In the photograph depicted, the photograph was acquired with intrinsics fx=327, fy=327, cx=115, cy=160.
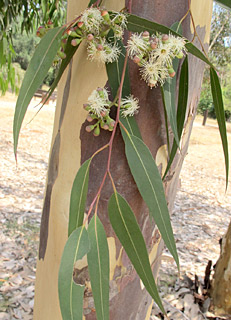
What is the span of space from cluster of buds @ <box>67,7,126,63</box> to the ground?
0.30m

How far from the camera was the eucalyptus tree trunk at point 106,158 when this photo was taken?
1.89 feet

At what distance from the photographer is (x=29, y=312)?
1552 millimetres

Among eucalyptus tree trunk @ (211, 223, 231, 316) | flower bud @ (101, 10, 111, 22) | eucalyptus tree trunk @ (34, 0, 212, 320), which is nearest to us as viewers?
flower bud @ (101, 10, 111, 22)

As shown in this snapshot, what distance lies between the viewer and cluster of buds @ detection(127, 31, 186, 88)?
493mm

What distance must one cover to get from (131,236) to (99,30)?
339 millimetres

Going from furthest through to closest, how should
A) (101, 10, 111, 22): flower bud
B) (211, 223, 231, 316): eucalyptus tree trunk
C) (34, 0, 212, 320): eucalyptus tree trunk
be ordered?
(211, 223, 231, 316): eucalyptus tree trunk
(34, 0, 212, 320): eucalyptus tree trunk
(101, 10, 111, 22): flower bud

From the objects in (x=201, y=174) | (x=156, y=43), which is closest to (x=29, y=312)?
(x=156, y=43)

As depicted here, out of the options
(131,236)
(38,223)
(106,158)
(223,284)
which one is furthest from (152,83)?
(38,223)

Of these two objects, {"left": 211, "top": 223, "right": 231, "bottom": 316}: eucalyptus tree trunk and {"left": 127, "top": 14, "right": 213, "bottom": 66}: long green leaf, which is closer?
{"left": 127, "top": 14, "right": 213, "bottom": 66}: long green leaf

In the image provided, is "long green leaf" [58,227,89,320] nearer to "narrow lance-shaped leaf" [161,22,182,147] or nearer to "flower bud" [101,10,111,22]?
"narrow lance-shaped leaf" [161,22,182,147]

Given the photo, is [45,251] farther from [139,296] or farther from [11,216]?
[11,216]

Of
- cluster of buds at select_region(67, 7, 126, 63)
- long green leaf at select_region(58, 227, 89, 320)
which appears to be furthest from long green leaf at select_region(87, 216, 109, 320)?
cluster of buds at select_region(67, 7, 126, 63)

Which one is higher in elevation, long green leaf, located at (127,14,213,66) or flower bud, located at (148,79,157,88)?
long green leaf, located at (127,14,213,66)

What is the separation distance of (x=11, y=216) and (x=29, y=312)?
1173 mm
